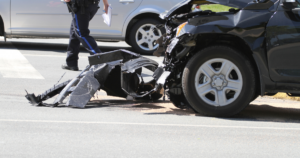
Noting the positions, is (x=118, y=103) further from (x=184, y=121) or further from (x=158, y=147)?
(x=158, y=147)

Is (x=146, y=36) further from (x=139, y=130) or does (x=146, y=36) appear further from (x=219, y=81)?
(x=139, y=130)

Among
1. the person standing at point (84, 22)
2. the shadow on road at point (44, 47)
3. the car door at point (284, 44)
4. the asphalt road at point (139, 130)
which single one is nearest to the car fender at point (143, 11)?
the shadow on road at point (44, 47)

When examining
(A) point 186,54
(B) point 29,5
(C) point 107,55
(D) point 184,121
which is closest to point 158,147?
(D) point 184,121

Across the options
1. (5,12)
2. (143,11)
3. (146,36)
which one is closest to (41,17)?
(5,12)

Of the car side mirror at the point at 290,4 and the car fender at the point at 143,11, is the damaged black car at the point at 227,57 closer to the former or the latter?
the car side mirror at the point at 290,4

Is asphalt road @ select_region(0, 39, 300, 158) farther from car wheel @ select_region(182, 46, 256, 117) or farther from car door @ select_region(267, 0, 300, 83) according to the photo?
car door @ select_region(267, 0, 300, 83)

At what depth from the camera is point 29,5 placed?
10.2 meters

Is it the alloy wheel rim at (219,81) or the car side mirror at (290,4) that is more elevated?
the car side mirror at (290,4)

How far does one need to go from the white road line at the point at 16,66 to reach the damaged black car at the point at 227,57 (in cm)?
240

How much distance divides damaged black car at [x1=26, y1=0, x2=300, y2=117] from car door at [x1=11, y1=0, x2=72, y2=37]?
5058 mm

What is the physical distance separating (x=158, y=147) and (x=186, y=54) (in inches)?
61.3

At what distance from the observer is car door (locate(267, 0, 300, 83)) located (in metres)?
4.75

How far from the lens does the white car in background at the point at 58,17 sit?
33.4 feet

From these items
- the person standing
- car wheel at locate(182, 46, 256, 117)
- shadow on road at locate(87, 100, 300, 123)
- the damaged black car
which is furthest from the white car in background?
car wheel at locate(182, 46, 256, 117)
